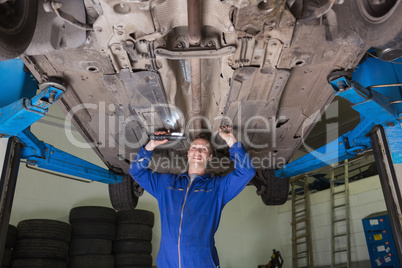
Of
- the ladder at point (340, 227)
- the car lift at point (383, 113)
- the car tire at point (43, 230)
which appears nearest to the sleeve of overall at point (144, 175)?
the car lift at point (383, 113)

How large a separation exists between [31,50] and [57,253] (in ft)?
11.9

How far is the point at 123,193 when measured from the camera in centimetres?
388

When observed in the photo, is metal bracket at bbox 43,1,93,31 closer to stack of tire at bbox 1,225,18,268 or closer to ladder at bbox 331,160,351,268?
stack of tire at bbox 1,225,18,268

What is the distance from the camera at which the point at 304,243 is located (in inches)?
259

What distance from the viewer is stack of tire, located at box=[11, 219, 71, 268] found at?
14.6ft

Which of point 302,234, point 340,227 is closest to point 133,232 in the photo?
point 302,234

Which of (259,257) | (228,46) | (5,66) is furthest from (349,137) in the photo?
(259,257)

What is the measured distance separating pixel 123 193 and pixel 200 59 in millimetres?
2237

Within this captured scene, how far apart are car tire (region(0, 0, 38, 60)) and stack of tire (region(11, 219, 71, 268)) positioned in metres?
3.68

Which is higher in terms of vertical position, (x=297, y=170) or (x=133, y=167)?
A: (x=297, y=170)

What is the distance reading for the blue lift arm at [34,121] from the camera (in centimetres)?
218

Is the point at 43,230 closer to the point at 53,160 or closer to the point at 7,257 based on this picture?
the point at 7,257

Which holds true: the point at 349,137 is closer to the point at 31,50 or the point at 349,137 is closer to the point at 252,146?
the point at 252,146

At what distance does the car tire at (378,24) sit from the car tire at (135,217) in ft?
15.5
